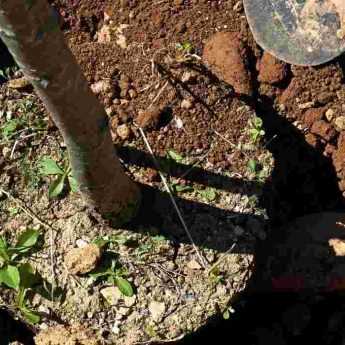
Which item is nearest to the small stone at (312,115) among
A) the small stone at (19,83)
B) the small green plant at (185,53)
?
the small green plant at (185,53)

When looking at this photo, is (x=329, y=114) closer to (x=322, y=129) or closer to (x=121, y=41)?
(x=322, y=129)

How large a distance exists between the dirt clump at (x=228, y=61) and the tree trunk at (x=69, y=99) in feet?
1.81

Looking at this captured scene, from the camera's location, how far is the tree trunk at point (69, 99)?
49.4 inches

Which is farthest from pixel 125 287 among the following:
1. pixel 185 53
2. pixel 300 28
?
pixel 300 28

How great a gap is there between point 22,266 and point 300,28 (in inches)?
47.2

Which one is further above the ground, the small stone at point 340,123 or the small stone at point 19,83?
the small stone at point 340,123

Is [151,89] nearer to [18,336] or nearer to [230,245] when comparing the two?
[230,245]

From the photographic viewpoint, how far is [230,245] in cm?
213

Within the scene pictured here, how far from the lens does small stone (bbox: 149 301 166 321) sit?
2.10 meters

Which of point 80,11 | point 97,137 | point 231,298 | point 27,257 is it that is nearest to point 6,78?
point 80,11

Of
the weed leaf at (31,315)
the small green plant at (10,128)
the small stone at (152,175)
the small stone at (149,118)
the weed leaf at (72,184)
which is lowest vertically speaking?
the weed leaf at (31,315)

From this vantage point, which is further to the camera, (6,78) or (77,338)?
(6,78)

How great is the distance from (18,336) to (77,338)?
38cm

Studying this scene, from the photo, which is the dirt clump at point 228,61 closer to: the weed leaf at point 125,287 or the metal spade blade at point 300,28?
the metal spade blade at point 300,28
